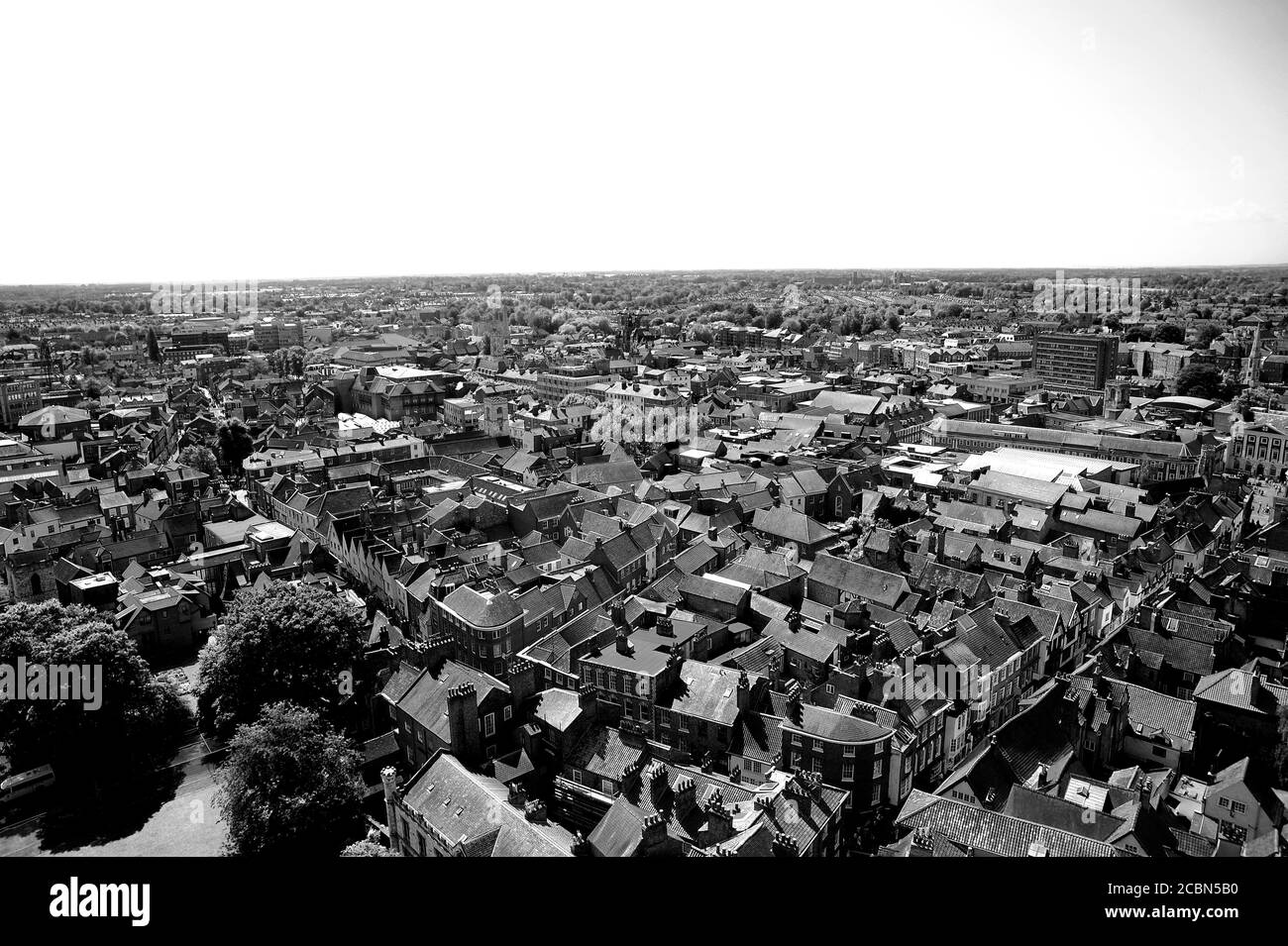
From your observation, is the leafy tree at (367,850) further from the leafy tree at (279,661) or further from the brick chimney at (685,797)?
the leafy tree at (279,661)

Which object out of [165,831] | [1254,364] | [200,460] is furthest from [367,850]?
[1254,364]

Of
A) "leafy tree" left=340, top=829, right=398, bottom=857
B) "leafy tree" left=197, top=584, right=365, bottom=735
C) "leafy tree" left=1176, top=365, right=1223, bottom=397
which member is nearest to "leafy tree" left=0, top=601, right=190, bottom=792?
"leafy tree" left=197, top=584, right=365, bottom=735

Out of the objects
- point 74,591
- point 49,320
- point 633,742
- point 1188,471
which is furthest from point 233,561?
point 49,320

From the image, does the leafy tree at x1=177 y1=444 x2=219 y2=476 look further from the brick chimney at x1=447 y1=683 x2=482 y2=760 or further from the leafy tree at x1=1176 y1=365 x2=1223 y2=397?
the leafy tree at x1=1176 y1=365 x2=1223 y2=397

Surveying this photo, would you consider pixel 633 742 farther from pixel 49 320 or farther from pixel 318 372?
pixel 49 320

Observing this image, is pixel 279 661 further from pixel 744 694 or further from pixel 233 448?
pixel 233 448
